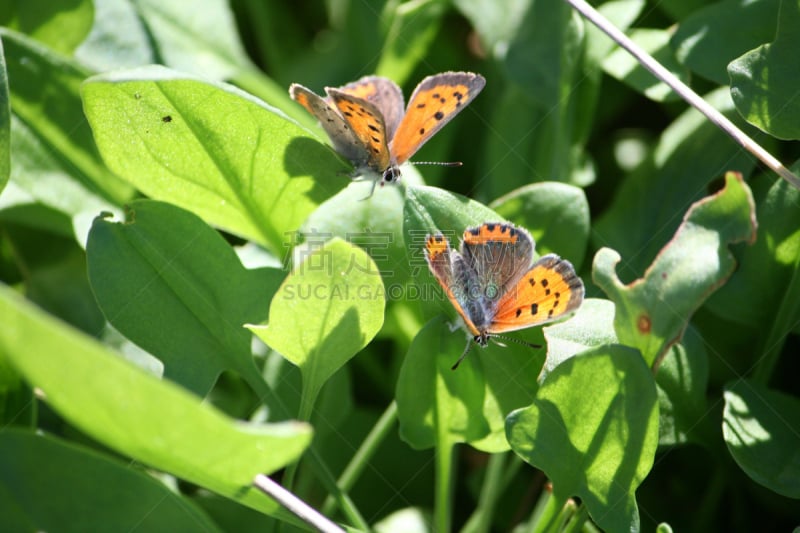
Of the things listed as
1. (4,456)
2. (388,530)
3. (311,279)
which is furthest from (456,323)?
(4,456)

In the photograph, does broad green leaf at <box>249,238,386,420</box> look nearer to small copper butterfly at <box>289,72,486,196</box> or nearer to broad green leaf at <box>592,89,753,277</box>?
small copper butterfly at <box>289,72,486,196</box>

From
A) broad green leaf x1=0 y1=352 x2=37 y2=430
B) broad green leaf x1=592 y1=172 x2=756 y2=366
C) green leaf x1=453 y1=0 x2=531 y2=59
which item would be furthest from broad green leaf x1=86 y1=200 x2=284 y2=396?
green leaf x1=453 y1=0 x2=531 y2=59

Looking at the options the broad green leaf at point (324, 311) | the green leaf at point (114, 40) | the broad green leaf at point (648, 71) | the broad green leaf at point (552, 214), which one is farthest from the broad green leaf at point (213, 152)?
the broad green leaf at point (648, 71)

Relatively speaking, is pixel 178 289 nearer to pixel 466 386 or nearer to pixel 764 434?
pixel 466 386

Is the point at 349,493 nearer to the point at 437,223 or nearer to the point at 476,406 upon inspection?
the point at 476,406

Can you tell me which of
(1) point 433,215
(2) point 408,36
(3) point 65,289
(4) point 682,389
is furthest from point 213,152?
(4) point 682,389

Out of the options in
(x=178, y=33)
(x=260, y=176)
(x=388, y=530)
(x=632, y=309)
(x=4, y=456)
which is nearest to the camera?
(x=4, y=456)
